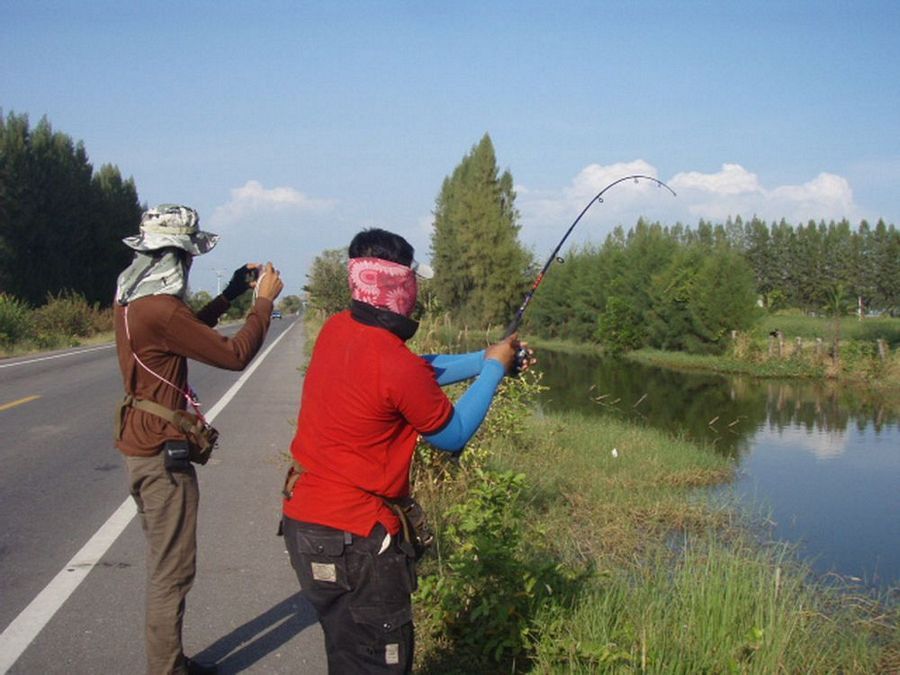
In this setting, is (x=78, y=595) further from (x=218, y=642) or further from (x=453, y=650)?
(x=453, y=650)

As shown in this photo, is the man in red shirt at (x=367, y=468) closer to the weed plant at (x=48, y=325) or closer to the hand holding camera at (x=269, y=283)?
the hand holding camera at (x=269, y=283)

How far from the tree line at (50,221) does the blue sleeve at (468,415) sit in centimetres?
3941

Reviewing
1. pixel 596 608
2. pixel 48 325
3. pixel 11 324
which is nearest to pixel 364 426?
pixel 596 608

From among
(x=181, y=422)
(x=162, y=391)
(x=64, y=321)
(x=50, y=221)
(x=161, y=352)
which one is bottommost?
(x=64, y=321)

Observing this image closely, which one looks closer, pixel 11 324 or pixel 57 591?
pixel 57 591

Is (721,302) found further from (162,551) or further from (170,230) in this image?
(162,551)

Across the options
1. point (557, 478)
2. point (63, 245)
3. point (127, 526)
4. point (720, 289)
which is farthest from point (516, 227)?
point (127, 526)

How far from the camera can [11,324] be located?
2864 centimetres

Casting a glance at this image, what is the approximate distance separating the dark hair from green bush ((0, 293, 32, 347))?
2755 centimetres

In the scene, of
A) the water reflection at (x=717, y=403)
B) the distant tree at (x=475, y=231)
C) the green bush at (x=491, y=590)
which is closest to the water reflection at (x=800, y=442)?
the water reflection at (x=717, y=403)

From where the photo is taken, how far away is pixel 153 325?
378 centimetres

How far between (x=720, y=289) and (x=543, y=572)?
36.0 m

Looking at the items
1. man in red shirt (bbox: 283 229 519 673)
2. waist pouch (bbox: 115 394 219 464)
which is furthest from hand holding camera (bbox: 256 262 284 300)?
man in red shirt (bbox: 283 229 519 673)

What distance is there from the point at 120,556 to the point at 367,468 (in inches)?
150
